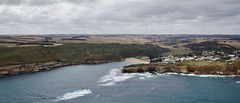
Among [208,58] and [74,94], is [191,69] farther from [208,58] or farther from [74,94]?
[74,94]

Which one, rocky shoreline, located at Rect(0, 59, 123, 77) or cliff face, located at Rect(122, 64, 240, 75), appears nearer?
cliff face, located at Rect(122, 64, 240, 75)

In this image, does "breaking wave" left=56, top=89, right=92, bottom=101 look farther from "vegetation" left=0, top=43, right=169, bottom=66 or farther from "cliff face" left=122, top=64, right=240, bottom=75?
"vegetation" left=0, top=43, right=169, bottom=66

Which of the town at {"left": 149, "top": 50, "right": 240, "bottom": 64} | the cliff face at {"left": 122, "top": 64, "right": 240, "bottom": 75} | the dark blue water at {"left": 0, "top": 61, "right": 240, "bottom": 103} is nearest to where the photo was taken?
the dark blue water at {"left": 0, "top": 61, "right": 240, "bottom": 103}

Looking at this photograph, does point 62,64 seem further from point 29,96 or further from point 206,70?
point 206,70

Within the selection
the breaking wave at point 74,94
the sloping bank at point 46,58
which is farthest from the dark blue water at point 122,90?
the sloping bank at point 46,58

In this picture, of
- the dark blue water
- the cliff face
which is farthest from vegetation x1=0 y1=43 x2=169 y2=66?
the cliff face

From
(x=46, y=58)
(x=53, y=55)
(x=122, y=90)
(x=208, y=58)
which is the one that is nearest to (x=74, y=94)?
(x=122, y=90)
